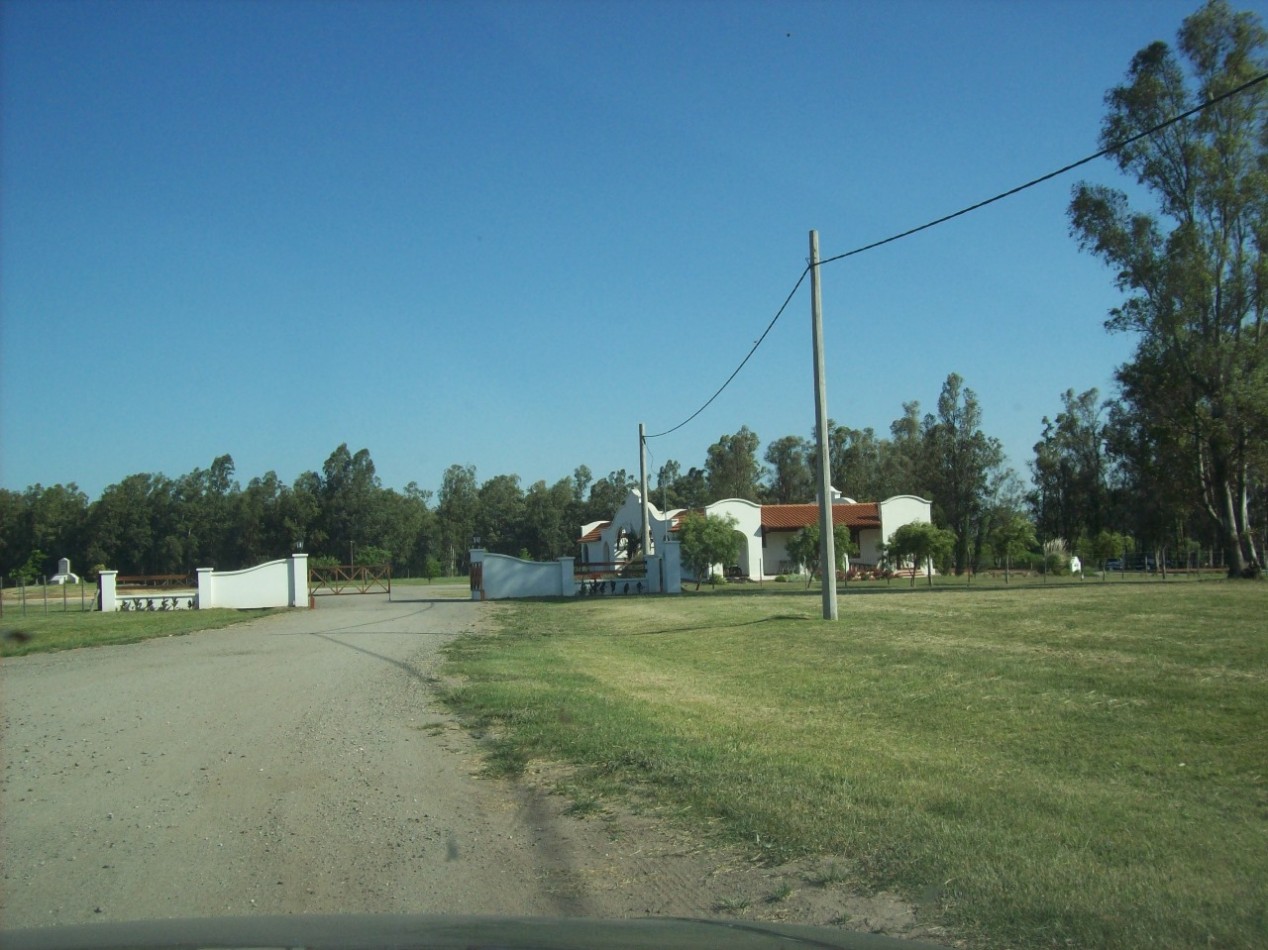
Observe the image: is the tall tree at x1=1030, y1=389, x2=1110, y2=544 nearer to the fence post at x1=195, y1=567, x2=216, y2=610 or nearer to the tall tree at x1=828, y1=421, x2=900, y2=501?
the tall tree at x1=828, y1=421, x2=900, y2=501

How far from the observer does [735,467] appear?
A: 106 meters

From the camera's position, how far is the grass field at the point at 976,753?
18.1ft

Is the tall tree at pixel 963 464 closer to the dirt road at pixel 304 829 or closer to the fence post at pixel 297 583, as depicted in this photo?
the fence post at pixel 297 583

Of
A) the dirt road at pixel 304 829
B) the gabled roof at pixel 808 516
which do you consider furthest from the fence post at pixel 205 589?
the gabled roof at pixel 808 516

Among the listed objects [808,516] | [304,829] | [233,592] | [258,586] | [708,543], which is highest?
[808,516]

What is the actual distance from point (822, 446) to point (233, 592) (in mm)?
28250

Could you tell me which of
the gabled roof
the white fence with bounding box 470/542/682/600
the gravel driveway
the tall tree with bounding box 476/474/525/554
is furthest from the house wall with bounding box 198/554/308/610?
the tall tree with bounding box 476/474/525/554

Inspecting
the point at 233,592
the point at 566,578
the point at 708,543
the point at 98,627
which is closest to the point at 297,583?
the point at 233,592

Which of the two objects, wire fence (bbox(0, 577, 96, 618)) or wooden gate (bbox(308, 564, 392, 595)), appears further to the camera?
wooden gate (bbox(308, 564, 392, 595))

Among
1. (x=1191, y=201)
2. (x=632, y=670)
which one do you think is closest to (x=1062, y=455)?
(x=1191, y=201)

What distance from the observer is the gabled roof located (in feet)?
230

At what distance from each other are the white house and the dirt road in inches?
2119

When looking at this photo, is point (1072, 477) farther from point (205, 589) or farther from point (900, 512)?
point (205, 589)

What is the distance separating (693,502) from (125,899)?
345ft
